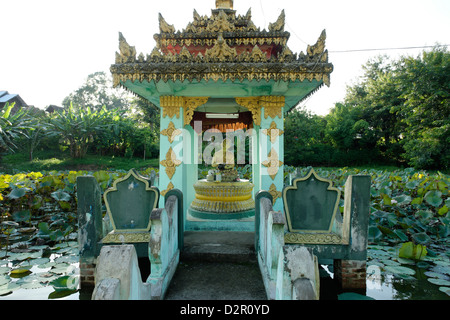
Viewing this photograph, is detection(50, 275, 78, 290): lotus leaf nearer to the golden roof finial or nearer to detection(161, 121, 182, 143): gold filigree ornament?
detection(161, 121, 182, 143): gold filigree ornament

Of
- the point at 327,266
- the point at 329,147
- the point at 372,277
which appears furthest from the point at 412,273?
the point at 329,147

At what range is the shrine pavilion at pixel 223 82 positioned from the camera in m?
5.07

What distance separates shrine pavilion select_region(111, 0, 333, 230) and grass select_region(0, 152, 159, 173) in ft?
63.2

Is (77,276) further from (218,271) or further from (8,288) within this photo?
(218,271)

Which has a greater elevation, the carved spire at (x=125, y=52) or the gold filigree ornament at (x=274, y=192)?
the carved spire at (x=125, y=52)

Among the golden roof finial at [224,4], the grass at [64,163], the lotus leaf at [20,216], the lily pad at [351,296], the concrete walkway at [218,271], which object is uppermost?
the golden roof finial at [224,4]

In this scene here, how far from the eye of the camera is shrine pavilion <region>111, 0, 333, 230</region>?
507 centimetres

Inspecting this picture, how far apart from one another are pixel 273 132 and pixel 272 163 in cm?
70

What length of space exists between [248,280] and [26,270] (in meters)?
3.82

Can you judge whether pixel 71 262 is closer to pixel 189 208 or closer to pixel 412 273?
pixel 189 208

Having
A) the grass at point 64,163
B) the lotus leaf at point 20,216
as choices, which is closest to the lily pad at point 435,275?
the lotus leaf at point 20,216

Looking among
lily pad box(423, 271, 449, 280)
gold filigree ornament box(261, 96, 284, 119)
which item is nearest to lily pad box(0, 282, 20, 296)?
gold filigree ornament box(261, 96, 284, 119)

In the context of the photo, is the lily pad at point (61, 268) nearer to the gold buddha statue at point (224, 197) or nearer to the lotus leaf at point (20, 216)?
the lotus leaf at point (20, 216)
